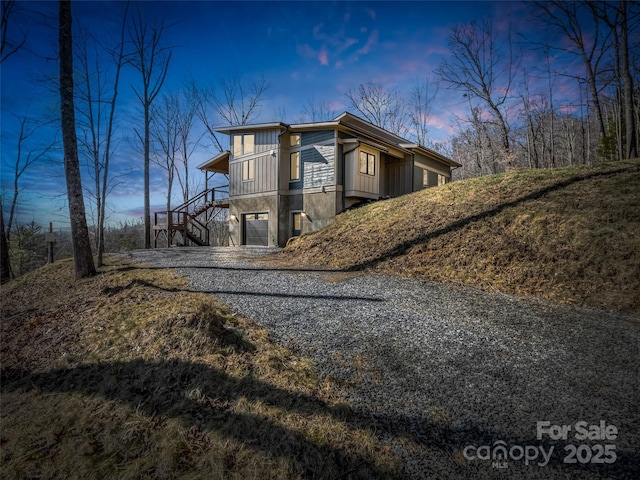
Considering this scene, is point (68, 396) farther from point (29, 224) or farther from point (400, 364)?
point (29, 224)

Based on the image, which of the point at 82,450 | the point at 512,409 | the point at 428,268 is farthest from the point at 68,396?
the point at 428,268

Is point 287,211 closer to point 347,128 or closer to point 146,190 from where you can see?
point 347,128

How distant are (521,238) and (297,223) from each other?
1078 centimetres

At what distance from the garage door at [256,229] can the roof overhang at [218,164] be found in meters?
4.74

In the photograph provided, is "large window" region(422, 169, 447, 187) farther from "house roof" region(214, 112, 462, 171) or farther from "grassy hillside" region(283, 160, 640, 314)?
"grassy hillside" region(283, 160, 640, 314)

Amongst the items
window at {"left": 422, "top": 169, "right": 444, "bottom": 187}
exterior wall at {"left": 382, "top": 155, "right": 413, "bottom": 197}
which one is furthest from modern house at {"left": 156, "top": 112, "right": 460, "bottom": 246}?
window at {"left": 422, "top": 169, "right": 444, "bottom": 187}

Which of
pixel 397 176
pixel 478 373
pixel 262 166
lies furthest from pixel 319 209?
pixel 478 373

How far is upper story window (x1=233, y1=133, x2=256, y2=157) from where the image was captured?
667 inches

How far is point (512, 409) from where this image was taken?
2504 millimetres

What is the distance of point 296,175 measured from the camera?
52.2 ft

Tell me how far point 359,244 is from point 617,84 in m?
20.1

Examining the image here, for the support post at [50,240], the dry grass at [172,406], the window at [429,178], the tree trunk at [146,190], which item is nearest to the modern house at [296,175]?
the window at [429,178]

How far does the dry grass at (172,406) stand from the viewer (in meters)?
2.15

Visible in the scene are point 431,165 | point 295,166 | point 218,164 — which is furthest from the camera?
point 431,165
